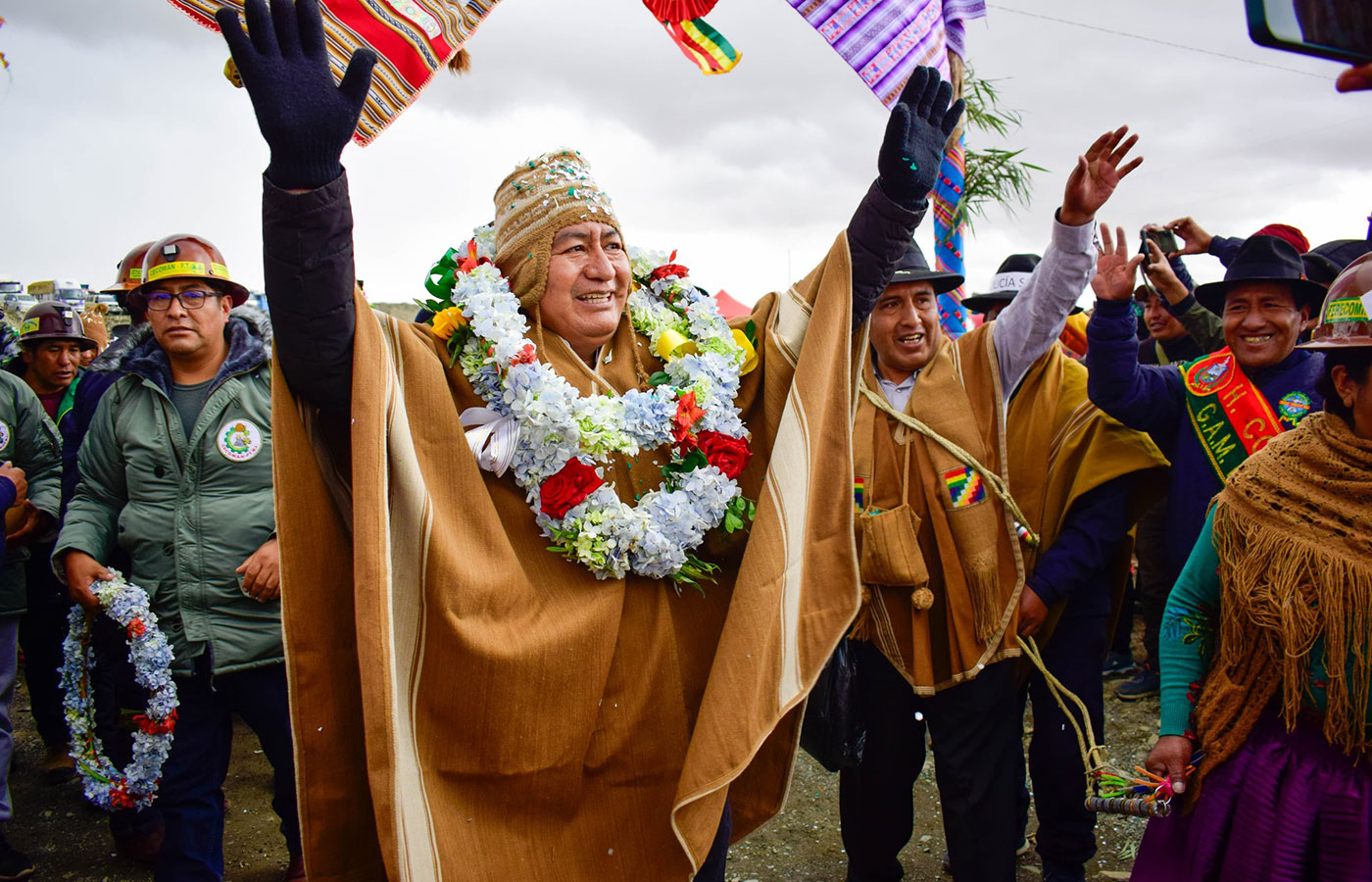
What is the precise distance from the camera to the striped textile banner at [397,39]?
9.68 feet

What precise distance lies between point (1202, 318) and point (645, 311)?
303 centimetres

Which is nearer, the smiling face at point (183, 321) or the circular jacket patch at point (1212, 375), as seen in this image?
the circular jacket patch at point (1212, 375)

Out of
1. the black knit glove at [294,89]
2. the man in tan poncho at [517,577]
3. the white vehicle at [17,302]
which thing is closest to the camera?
A: the black knit glove at [294,89]

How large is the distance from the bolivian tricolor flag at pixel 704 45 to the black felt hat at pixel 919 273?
3.52 ft

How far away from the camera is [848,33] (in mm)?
4059

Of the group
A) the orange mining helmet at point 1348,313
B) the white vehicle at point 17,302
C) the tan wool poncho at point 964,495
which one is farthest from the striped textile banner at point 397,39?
the white vehicle at point 17,302

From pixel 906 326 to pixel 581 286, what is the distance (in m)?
1.48

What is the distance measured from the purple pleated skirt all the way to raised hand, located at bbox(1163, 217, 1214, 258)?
2.67m

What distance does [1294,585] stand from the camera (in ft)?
7.06

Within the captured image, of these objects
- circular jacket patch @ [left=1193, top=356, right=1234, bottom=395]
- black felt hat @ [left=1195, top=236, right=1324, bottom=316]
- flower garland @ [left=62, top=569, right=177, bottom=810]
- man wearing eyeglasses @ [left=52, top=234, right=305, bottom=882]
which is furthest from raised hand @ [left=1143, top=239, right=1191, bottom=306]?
flower garland @ [left=62, top=569, right=177, bottom=810]

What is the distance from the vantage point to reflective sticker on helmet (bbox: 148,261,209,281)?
11.3 feet

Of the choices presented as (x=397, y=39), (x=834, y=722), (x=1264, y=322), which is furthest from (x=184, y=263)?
(x=1264, y=322)

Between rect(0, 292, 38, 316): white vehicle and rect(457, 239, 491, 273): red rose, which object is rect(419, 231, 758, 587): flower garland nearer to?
rect(457, 239, 491, 273): red rose

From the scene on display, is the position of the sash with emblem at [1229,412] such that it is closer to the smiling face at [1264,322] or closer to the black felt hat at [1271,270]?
the smiling face at [1264,322]
